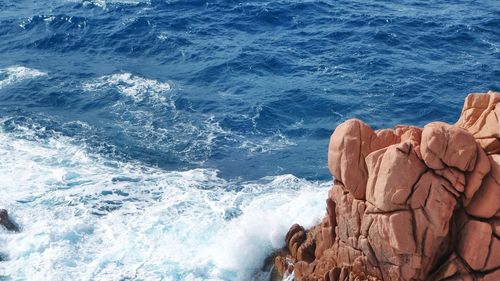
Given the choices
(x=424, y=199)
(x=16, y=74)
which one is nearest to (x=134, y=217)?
(x=424, y=199)

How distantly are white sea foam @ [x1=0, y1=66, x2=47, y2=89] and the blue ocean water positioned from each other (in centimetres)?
21

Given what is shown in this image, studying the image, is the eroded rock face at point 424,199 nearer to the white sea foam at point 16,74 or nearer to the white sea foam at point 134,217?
the white sea foam at point 134,217

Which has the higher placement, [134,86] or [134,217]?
[134,86]

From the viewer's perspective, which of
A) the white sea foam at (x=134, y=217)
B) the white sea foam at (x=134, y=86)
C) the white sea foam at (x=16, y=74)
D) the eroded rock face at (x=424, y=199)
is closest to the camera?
the eroded rock face at (x=424, y=199)

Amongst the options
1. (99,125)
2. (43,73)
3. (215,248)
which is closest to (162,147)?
(99,125)

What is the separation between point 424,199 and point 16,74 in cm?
4675

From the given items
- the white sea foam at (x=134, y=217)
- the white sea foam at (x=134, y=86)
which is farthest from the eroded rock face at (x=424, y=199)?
the white sea foam at (x=134, y=86)

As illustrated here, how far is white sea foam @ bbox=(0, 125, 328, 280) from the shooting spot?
3788 cm

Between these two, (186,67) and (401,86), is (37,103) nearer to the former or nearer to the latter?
(186,67)

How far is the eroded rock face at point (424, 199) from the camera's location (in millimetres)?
27484

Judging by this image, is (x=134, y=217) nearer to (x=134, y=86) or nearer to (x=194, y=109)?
(x=194, y=109)

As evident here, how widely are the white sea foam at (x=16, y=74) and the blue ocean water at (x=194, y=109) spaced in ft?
0.68

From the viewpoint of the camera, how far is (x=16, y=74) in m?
64.6

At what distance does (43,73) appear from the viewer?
212ft
